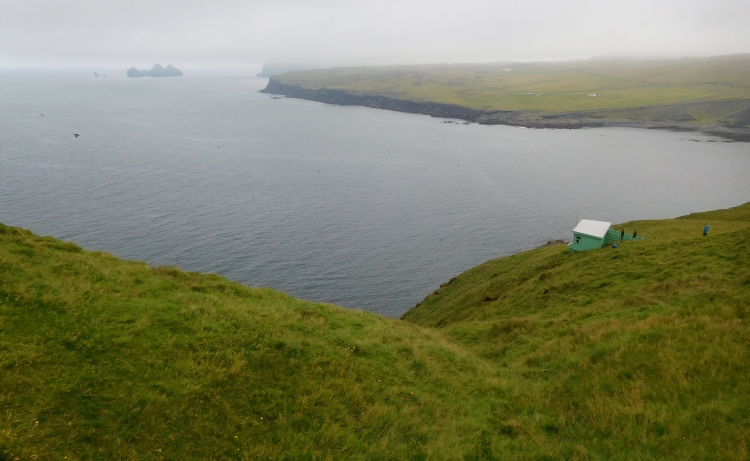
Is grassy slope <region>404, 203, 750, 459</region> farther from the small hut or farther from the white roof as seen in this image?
the white roof

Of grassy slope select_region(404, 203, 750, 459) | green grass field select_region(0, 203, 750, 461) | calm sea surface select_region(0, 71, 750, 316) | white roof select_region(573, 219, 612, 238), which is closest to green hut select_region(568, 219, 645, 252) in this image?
white roof select_region(573, 219, 612, 238)

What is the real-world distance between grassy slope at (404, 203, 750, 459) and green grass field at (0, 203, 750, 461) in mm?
84

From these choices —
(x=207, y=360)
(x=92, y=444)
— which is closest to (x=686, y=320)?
(x=207, y=360)

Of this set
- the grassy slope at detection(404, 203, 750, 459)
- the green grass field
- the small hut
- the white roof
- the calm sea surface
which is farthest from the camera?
the calm sea surface

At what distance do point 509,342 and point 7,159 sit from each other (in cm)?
14025

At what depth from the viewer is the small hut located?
139 ft

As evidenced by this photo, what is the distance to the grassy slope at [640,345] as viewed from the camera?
12.5m

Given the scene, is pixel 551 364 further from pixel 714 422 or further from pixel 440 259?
pixel 440 259

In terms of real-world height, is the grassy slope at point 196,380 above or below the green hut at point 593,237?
above

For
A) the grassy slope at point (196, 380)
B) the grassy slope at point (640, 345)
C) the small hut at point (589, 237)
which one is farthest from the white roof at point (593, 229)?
the grassy slope at point (196, 380)

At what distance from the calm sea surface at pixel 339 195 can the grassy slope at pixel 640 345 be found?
31274 mm

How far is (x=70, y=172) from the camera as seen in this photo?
107 m

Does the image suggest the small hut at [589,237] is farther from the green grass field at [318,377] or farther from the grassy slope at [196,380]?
the grassy slope at [196,380]

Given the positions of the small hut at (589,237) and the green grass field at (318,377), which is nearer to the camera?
the green grass field at (318,377)
